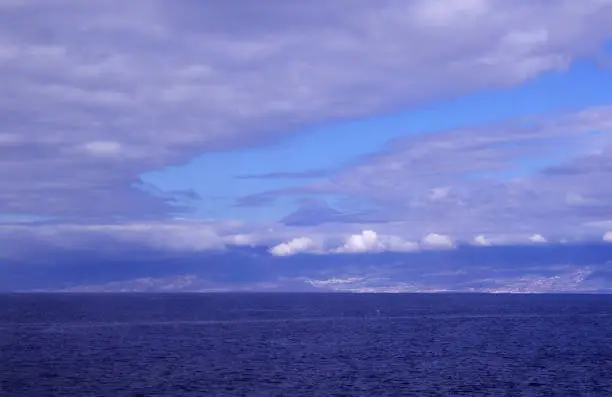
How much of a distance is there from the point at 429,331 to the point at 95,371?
83124 mm

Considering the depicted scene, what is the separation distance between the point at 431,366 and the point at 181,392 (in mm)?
33474

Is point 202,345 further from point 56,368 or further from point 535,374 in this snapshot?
point 535,374

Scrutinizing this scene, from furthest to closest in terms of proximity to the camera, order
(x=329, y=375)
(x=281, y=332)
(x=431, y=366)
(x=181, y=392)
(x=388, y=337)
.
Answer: (x=281, y=332) → (x=388, y=337) → (x=431, y=366) → (x=329, y=375) → (x=181, y=392)

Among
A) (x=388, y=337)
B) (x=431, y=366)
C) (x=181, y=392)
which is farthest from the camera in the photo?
(x=388, y=337)

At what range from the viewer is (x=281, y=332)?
149 meters

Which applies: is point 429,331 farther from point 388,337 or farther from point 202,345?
point 202,345

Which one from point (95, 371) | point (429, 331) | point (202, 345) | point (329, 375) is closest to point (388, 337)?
point (429, 331)

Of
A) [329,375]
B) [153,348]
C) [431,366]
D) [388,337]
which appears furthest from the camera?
[388,337]

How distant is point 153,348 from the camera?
11231cm

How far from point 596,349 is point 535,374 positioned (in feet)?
116

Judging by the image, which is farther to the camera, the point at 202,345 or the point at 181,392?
the point at 202,345

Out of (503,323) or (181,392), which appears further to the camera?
(503,323)

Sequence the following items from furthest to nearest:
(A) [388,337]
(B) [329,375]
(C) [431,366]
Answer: (A) [388,337] → (C) [431,366] → (B) [329,375]

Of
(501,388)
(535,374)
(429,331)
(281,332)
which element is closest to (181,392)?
(501,388)
